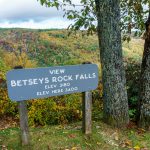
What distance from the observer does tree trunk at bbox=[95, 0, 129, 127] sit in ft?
26.6

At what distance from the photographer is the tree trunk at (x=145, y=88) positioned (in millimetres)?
8484

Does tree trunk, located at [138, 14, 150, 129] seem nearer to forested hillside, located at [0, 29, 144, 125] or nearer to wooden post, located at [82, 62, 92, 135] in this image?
forested hillside, located at [0, 29, 144, 125]

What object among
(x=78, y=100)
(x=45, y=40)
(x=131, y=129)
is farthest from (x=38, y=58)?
(x=131, y=129)

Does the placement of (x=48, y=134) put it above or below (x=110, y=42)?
below

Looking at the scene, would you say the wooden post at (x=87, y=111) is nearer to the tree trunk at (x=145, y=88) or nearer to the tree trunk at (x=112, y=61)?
the tree trunk at (x=112, y=61)

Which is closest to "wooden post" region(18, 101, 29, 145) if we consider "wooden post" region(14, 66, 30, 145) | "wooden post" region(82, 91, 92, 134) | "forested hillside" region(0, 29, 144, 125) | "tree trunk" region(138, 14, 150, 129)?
"wooden post" region(14, 66, 30, 145)

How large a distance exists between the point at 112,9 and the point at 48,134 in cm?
288

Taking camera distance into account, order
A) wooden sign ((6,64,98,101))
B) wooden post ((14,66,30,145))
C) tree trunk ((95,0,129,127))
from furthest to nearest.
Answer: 1. tree trunk ((95,0,129,127))
2. wooden post ((14,66,30,145))
3. wooden sign ((6,64,98,101))

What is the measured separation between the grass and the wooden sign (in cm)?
96

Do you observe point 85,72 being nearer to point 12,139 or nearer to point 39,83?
point 39,83

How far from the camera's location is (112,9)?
809 centimetres

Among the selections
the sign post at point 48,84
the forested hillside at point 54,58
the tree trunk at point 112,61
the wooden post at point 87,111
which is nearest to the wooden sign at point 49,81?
the sign post at point 48,84

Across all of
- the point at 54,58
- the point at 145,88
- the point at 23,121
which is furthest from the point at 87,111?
the point at 54,58

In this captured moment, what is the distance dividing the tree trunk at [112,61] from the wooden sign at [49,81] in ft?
1.69
